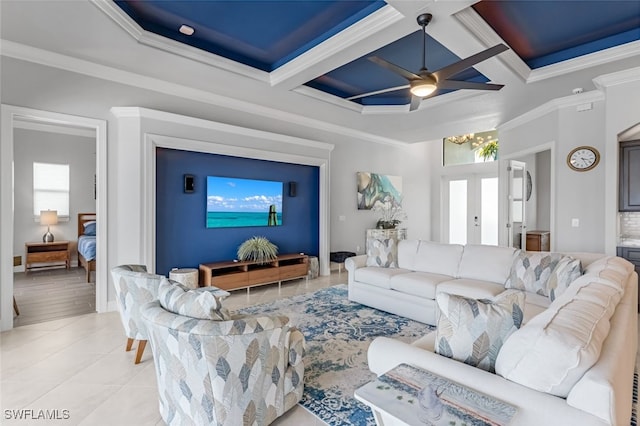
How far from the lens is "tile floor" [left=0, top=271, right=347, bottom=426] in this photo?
2037 millimetres

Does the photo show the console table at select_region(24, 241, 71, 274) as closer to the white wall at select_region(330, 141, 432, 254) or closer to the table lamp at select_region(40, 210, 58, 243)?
the table lamp at select_region(40, 210, 58, 243)

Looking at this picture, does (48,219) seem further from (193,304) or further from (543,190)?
(543,190)

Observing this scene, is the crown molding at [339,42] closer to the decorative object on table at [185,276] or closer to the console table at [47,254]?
the decorative object on table at [185,276]

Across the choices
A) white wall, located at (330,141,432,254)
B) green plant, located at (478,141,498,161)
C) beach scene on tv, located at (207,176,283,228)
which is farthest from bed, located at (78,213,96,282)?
green plant, located at (478,141,498,161)

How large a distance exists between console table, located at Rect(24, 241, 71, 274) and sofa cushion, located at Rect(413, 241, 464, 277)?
6.85 metres

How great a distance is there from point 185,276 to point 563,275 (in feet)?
13.5

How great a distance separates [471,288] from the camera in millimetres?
3301

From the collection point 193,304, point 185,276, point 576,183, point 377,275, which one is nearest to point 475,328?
point 193,304

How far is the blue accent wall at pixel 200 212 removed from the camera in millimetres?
4422

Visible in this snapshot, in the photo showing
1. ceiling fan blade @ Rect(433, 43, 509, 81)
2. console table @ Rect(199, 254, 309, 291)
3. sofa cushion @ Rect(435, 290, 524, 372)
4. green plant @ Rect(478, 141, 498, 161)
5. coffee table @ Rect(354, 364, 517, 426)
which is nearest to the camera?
coffee table @ Rect(354, 364, 517, 426)

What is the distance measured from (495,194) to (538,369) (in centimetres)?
753

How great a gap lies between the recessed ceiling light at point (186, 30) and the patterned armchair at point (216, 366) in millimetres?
2856

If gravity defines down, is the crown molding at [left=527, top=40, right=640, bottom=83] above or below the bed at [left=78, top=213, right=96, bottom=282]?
above

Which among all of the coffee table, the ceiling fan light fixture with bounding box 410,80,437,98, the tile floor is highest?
the ceiling fan light fixture with bounding box 410,80,437,98
